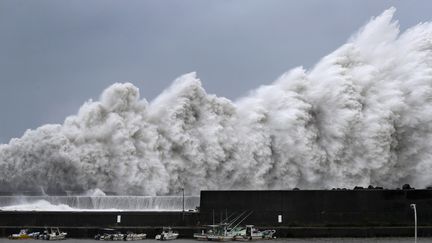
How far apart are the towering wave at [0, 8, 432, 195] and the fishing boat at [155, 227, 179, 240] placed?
1108cm

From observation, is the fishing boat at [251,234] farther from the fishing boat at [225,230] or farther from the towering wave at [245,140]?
the towering wave at [245,140]

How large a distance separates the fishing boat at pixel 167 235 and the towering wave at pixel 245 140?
11.1 meters

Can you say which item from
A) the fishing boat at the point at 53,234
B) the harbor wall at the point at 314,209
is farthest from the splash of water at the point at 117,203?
the harbor wall at the point at 314,209

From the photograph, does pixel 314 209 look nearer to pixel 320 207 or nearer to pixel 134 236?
pixel 320 207

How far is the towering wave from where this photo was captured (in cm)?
4706

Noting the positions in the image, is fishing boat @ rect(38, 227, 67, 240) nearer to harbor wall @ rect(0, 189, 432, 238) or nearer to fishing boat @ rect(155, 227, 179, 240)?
harbor wall @ rect(0, 189, 432, 238)

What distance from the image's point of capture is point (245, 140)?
49.1 m

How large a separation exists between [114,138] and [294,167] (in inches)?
486

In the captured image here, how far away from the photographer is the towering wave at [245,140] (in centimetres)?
4706

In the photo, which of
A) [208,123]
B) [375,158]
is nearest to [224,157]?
[208,123]

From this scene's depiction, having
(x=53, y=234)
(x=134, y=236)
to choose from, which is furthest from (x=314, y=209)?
(x=53, y=234)

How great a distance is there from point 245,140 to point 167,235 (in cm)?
1560

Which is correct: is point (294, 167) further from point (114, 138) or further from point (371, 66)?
point (114, 138)

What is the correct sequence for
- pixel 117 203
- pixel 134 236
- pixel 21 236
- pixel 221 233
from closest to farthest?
pixel 221 233 < pixel 134 236 < pixel 21 236 < pixel 117 203
